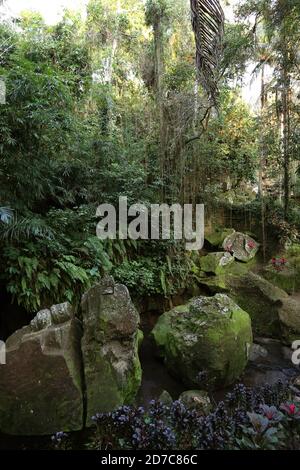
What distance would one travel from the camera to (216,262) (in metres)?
7.91

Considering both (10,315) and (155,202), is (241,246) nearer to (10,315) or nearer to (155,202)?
(155,202)

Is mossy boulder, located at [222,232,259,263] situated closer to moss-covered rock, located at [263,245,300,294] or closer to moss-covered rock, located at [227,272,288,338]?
moss-covered rock, located at [263,245,300,294]

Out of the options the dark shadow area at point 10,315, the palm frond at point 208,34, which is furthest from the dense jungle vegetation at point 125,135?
the palm frond at point 208,34

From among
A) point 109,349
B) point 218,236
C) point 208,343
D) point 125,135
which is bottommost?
point 208,343

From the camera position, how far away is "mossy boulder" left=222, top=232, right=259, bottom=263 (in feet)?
28.5

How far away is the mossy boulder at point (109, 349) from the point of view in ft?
11.6

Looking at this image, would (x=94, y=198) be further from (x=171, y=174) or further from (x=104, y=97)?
(x=104, y=97)

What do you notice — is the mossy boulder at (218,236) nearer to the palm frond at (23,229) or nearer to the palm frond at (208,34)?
the palm frond at (23,229)

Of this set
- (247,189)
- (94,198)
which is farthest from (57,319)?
(247,189)

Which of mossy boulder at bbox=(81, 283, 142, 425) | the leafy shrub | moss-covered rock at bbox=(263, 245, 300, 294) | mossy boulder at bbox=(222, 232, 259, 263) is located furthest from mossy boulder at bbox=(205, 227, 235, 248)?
the leafy shrub

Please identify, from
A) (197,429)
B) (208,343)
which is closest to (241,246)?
(208,343)

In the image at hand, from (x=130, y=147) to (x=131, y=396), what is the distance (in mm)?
5412

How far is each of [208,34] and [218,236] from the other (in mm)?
6398

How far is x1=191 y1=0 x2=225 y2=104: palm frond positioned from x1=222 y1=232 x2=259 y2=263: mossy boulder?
18.7ft
